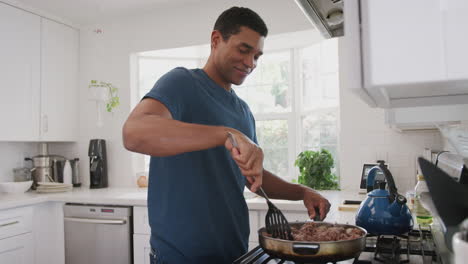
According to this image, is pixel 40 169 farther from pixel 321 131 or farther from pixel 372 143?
pixel 372 143

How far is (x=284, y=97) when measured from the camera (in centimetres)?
373

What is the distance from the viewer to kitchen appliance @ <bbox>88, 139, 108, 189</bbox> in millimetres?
3635

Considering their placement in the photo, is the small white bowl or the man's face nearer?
the man's face

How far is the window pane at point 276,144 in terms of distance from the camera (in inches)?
145

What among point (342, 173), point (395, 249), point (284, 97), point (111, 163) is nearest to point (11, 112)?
point (111, 163)

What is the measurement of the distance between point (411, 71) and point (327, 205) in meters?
1.12

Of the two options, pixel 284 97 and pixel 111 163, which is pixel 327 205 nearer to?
pixel 284 97

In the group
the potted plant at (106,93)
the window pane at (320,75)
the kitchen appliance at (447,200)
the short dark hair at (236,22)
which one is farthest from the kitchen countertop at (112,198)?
the kitchen appliance at (447,200)

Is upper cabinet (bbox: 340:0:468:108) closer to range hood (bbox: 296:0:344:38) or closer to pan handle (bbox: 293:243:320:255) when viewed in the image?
pan handle (bbox: 293:243:320:255)

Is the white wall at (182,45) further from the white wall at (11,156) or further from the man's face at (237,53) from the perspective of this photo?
the man's face at (237,53)

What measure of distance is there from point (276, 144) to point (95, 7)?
2075 millimetres

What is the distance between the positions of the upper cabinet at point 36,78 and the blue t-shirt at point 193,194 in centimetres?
250

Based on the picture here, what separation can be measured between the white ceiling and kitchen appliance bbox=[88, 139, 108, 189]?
119cm

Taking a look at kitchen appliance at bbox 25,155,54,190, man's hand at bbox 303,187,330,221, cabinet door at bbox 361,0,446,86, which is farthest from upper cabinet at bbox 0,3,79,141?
cabinet door at bbox 361,0,446,86
